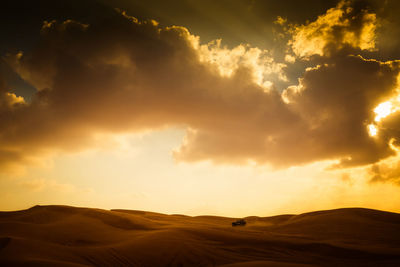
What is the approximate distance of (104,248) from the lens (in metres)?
9.56

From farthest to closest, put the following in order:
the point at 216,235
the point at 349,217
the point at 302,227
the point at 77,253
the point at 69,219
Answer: the point at 349,217 → the point at 302,227 → the point at 69,219 → the point at 216,235 → the point at 77,253

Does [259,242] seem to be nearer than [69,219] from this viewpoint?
Yes

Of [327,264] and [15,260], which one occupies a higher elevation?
[15,260]

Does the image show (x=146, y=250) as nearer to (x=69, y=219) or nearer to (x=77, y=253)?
(x=77, y=253)

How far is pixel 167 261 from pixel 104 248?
307 centimetres

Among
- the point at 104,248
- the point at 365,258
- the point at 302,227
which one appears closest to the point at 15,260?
the point at 104,248

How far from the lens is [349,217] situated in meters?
17.8

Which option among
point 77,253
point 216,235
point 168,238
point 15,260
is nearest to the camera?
point 15,260

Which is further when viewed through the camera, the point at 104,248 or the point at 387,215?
the point at 387,215

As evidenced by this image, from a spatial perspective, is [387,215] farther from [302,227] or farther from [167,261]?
[167,261]

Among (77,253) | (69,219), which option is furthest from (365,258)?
(69,219)

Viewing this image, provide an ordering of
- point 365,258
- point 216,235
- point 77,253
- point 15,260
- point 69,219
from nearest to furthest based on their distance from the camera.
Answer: point 15,260 < point 77,253 < point 365,258 < point 216,235 < point 69,219

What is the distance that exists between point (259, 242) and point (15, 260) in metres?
10.2

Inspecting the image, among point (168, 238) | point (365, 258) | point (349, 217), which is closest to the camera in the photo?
point (365, 258)
